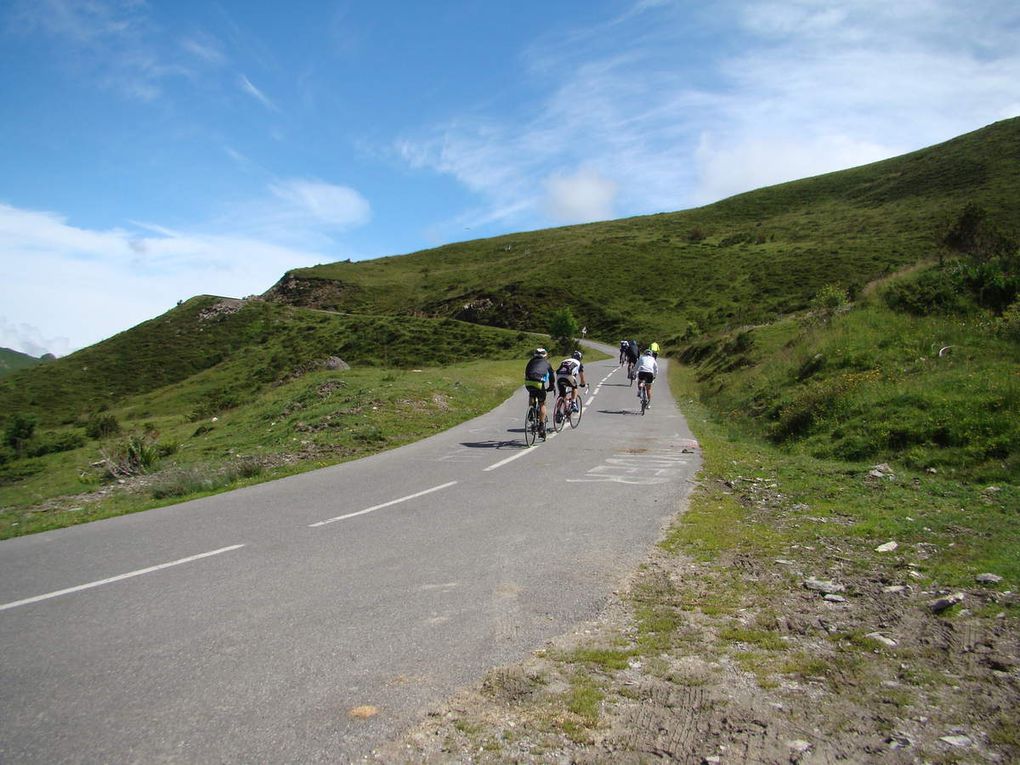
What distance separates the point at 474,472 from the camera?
1130cm

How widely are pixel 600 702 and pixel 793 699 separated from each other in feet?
3.56

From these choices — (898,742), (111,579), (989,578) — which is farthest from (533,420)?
(898,742)

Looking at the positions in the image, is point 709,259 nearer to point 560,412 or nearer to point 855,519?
point 560,412

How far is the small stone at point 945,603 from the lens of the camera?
4.63 m

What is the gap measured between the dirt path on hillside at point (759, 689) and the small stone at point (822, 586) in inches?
3.3

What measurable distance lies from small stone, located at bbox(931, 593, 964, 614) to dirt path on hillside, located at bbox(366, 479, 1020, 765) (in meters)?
0.04

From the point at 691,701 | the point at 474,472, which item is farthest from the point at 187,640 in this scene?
the point at 474,472

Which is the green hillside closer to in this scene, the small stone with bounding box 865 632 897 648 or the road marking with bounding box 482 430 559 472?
the road marking with bounding box 482 430 559 472

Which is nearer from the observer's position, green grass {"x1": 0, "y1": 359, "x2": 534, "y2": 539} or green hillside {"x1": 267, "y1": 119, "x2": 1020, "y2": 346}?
green grass {"x1": 0, "y1": 359, "x2": 534, "y2": 539}

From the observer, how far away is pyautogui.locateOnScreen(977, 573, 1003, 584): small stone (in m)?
5.04

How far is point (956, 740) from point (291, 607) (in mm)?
4467

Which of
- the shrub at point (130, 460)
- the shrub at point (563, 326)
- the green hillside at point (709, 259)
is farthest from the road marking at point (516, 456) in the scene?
the shrub at point (563, 326)

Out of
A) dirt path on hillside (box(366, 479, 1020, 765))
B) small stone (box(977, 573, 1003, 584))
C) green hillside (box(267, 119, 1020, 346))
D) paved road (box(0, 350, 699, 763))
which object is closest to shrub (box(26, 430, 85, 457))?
paved road (box(0, 350, 699, 763))

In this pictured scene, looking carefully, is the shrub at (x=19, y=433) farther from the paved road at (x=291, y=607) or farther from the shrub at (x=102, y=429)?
the paved road at (x=291, y=607)
